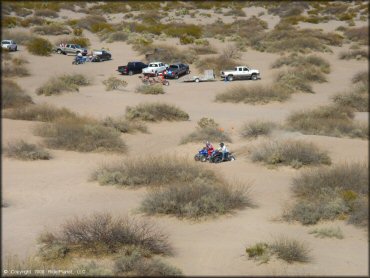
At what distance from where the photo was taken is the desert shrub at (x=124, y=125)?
2491cm

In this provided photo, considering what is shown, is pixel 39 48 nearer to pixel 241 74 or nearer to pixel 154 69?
pixel 154 69

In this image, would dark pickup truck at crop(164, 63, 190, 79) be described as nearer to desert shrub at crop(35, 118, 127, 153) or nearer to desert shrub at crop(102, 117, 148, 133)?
desert shrub at crop(102, 117, 148, 133)

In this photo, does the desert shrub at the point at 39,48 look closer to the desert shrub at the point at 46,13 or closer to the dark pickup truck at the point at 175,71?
the dark pickup truck at the point at 175,71

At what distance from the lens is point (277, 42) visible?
56531 mm

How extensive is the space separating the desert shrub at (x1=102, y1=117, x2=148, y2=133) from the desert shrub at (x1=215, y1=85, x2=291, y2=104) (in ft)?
31.9

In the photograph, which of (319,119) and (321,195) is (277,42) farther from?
(321,195)

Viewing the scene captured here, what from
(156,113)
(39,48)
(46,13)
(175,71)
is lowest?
(156,113)

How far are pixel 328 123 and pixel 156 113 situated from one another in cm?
930

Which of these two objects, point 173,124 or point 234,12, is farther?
point 234,12

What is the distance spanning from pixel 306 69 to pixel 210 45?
60.8 feet

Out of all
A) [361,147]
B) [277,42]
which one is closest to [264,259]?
[361,147]

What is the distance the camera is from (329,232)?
1181cm

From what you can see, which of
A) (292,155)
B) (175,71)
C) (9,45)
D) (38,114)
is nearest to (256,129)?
(292,155)

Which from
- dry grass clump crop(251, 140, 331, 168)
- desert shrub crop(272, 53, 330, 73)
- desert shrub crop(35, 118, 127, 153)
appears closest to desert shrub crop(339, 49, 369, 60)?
desert shrub crop(272, 53, 330, 73)
